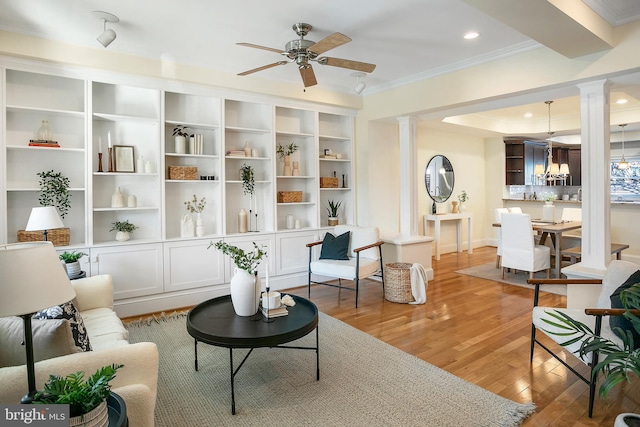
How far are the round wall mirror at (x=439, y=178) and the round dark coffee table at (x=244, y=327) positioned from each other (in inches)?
208

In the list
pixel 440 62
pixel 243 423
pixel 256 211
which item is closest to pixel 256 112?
pixel 256 211

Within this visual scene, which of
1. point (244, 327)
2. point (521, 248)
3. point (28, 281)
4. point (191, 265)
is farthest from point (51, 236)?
point (521, 248)

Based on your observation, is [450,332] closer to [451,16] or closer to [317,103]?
[451,16]

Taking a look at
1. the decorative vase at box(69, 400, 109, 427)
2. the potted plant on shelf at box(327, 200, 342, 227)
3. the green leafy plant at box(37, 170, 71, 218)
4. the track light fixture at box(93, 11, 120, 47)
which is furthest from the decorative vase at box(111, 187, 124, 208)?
the decorative vase at box(69, 400, 109, 427)

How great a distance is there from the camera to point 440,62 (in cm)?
440

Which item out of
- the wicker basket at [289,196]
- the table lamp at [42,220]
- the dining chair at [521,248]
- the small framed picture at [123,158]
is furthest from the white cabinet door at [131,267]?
the dining chair at [521,248]

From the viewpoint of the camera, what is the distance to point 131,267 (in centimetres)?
405

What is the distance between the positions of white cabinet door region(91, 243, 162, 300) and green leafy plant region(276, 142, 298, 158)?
6.70 ft

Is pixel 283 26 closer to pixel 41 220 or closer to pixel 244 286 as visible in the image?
pixel 244 286

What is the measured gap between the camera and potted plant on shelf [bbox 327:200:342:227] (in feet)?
18.7

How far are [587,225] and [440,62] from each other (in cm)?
236

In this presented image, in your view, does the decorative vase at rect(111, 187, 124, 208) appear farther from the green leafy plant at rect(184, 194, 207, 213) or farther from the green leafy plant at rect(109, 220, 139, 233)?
the green leafy plant at rect(184, 194, 207, 213)

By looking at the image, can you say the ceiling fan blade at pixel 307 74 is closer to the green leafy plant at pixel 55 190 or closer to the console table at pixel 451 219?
the green leafy plant at pixel 55 190

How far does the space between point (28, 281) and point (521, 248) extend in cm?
558
